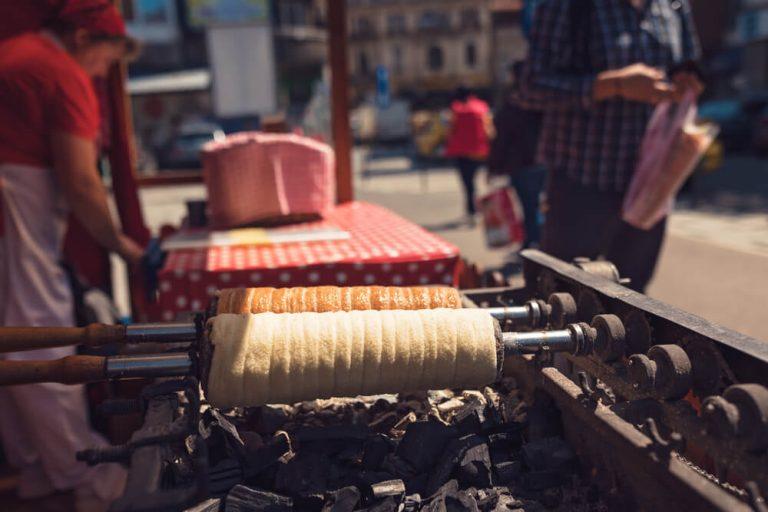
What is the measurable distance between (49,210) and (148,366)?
185 cm

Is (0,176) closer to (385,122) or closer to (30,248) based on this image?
(30,248)

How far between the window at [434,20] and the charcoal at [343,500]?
214 ft

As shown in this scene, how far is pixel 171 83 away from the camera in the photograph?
38.9m

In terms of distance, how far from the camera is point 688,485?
121 cm

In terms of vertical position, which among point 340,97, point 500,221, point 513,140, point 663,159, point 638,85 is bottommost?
point 500,221

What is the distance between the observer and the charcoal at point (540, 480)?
1.67 meters

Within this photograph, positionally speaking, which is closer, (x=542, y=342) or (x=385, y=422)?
(x=542, y=342)

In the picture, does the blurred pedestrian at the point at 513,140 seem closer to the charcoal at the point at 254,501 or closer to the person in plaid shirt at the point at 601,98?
the person in plaid shirt at the point at 601,98

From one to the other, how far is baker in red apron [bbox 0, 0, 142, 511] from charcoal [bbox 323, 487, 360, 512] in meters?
1.98

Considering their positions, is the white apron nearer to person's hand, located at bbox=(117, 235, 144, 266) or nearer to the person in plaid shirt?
person's hand, located at bbox=(117, 235, 144, 266)

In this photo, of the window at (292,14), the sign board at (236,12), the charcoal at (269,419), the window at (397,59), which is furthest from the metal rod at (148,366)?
the window at (397,59)

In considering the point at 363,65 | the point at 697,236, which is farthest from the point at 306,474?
the point at 363,65

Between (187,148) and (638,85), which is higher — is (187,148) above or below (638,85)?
below

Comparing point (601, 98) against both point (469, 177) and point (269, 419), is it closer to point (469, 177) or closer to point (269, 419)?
point (269, 419)
